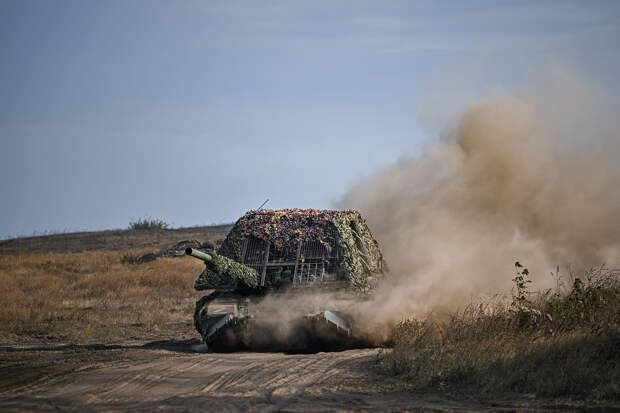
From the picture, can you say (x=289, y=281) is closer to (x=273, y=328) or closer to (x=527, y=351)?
(x=273, y=328)

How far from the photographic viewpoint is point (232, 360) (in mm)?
12555

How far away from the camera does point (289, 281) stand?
1516cm

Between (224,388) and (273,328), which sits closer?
(224,388)

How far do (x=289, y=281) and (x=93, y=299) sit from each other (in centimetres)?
1293

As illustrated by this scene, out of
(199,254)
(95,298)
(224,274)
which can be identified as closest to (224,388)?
(199,254)

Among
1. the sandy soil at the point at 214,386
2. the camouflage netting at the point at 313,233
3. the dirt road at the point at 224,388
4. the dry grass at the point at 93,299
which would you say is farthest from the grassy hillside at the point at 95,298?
the dirt road at the point at 224,388

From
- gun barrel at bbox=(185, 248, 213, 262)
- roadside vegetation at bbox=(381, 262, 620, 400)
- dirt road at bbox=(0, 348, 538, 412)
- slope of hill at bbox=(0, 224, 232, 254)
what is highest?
slope of hill at bbox=(0, 224, 232, 254)

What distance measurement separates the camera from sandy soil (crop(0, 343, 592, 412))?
27.8ft

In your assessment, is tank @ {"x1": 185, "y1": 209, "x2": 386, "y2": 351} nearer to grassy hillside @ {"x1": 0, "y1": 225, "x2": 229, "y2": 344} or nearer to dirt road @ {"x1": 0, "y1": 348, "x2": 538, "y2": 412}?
dirt road @ {"x1": 0, "y1": 348, "x2": 538, "y2": 412}

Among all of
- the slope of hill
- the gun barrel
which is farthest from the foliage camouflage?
the slope of hill

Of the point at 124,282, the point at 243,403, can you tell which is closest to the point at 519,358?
the point at 243,403

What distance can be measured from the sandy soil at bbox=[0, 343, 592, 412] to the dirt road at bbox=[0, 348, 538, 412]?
0.04 feet

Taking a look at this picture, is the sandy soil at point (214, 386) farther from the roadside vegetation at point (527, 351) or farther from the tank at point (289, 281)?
the tank at point (289, 281)

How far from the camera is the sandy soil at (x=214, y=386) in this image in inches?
334
